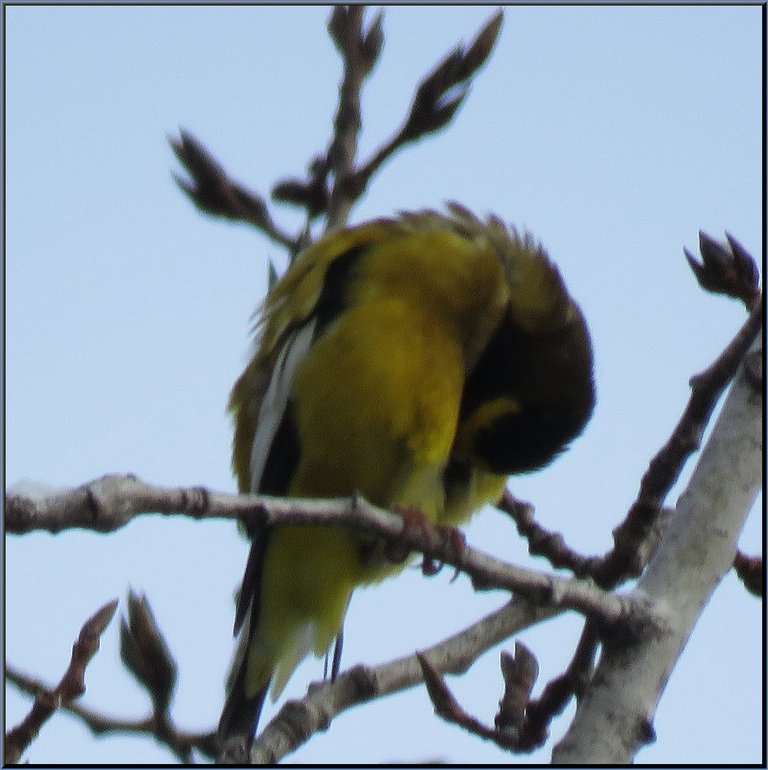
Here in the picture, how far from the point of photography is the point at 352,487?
14.8ft

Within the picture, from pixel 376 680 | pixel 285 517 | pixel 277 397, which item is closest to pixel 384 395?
pixel 277 397

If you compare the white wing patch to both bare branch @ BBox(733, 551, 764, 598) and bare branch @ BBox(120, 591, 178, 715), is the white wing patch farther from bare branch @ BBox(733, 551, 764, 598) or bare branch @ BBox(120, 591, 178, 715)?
bare branch @ BBox(733, 551, 764, 598)

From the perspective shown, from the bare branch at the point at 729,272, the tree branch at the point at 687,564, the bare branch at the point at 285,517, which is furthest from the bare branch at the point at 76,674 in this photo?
the bare branch at the point at 729,272

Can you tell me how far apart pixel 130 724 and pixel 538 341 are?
82.0 inches

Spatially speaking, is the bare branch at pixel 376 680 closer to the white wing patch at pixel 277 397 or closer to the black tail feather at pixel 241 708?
the black tail feather at pixel 241 708

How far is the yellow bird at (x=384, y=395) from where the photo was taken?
441 cm

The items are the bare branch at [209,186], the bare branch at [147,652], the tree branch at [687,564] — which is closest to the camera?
the tree branch at [687,564]

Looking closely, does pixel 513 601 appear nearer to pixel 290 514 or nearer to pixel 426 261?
pixel 426 261

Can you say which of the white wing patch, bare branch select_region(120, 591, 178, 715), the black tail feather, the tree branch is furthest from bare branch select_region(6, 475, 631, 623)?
the black tail feather

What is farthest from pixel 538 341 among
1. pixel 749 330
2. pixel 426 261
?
pixel 749 330

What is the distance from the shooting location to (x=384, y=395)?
434cm

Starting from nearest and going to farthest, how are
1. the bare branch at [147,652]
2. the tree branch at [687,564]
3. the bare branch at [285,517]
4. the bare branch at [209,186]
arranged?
the bare branch at [285,517]
the tree branch at [687,564]
the bare branch at [147,652]
the bare branch at [209,186]

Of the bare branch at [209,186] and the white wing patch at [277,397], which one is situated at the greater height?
the bare branch at [209,186]

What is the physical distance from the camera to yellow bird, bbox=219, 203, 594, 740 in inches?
174
